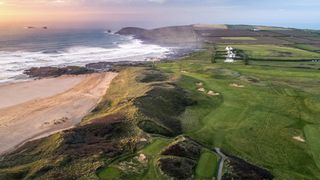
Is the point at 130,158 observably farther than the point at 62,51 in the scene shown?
No

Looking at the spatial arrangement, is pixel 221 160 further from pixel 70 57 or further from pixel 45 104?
pixel 70 57

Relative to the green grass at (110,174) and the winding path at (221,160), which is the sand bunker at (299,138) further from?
the green grass at (110,174)

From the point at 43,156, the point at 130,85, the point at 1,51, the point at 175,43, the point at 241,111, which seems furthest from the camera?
the point at 175,43

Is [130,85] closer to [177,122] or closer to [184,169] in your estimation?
[177,122]

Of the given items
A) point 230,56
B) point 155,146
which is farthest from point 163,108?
point 230,56

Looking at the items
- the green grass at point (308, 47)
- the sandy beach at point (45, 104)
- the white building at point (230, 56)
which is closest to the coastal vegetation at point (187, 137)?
the sandy beach at point (45, 104)

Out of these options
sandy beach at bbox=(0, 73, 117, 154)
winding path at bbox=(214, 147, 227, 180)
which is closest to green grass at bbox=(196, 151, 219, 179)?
winding path at bbox=(214, 147, 227, 180)

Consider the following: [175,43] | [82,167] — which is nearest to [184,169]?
[82,167]
